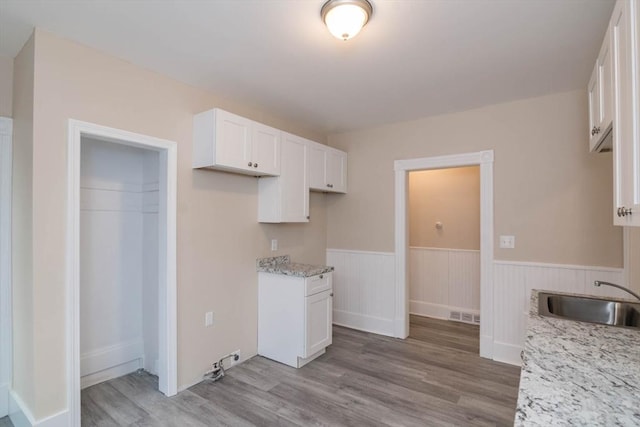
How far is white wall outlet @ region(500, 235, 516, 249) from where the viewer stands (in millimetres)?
3223

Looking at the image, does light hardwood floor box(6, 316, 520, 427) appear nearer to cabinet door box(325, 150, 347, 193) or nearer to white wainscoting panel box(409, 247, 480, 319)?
white wainscoting panel box(409, 247, 480, 319)

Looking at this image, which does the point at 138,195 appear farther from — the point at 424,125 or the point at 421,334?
the point at 421,334

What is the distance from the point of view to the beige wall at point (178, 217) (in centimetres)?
200

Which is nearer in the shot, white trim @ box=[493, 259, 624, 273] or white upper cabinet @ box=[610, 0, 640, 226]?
white upper cabinet @ box=[610, 0, 640, 226]

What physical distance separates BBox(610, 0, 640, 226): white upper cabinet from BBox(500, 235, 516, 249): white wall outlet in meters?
1.89

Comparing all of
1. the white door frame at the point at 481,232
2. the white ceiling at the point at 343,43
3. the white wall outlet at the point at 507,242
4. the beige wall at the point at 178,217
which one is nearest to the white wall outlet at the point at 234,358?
the beige wall at the point at 178,217

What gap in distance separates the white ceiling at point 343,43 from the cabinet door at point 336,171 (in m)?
1.00

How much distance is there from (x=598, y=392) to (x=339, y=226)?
3510 mm

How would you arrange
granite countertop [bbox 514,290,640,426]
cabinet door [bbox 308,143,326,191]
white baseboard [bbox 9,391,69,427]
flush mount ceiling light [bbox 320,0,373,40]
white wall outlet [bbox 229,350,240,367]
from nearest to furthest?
granite countertop [bbox 514,290,640,426] < flush mount ceiling light [bbox 320,0,373,40] < white baseboard [bbox 9,391,69,427] < white wall outlet [bbox 229,350,240,367] < cabinet door [bbox 308,143,326,191]

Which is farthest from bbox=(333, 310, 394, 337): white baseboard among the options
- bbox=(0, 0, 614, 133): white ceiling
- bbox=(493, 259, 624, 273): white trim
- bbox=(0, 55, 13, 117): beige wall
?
bbox=(0, 55, 13, 117): beige wall

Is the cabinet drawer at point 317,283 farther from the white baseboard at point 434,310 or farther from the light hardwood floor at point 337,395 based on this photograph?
the white baseboard at point 434,310

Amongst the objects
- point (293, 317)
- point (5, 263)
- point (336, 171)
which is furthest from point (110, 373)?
point (336, 171)

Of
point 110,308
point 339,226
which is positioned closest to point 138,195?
point 110,308

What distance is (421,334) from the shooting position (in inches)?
158
